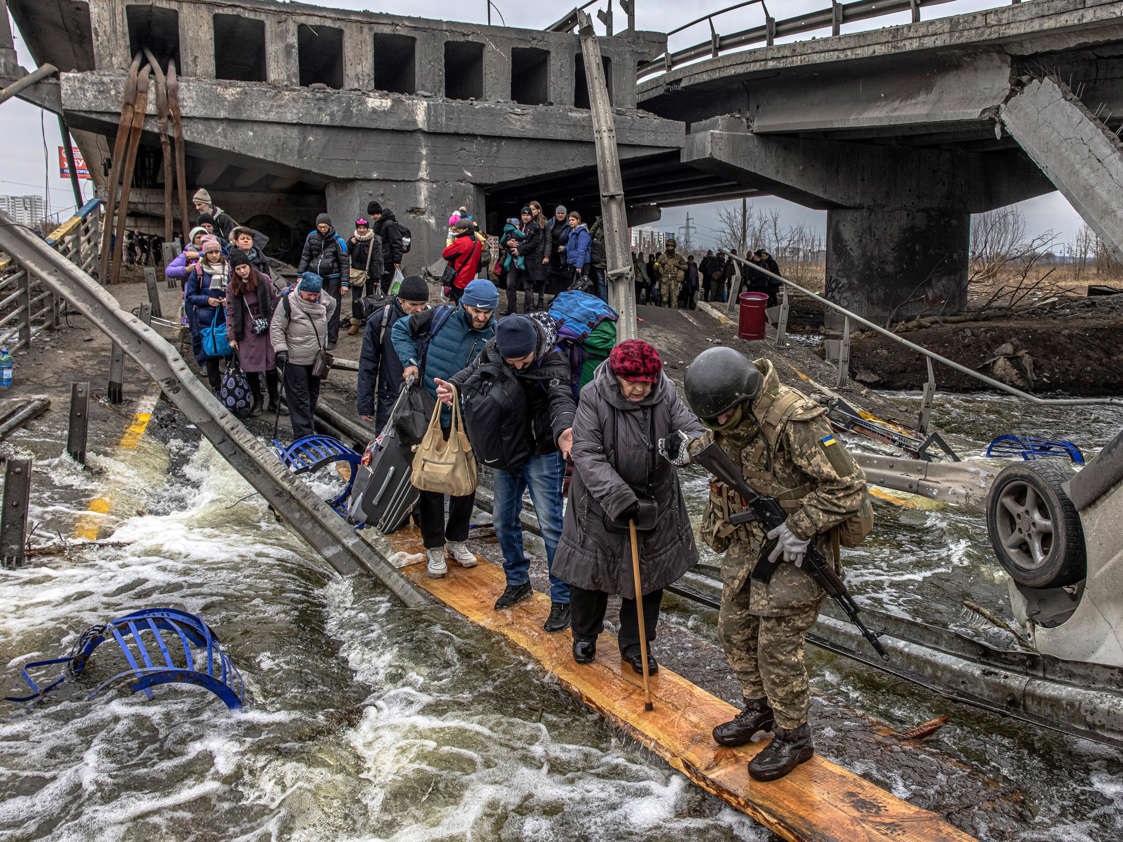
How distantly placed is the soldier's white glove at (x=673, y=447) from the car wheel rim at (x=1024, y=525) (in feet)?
6.85

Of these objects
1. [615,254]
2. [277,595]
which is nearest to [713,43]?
[615,254]

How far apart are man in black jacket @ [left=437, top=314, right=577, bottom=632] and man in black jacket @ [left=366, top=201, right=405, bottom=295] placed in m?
8.11

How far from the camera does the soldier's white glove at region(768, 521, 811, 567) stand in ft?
11.4

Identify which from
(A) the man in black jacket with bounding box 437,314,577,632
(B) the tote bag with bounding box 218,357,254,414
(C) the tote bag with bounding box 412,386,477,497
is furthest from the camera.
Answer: (B) the tote bag with bounding box 218,357,254,414

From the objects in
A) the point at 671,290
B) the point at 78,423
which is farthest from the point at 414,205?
the point at 78,423

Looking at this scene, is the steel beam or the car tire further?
the steel beam

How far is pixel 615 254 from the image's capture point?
9023 millimetres

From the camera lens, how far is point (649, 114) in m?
18.8

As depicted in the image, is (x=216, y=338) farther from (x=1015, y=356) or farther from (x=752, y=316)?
(x=1015, y=356)

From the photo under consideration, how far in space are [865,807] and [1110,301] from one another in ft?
65.9

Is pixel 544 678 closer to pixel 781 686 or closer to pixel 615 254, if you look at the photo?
pixel 781 686

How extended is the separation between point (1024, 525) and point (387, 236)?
10069 millimetres

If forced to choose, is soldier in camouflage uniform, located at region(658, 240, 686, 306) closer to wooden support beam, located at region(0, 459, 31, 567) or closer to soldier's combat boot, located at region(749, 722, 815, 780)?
wooden support beam, located at region(0, 459, 31, 567)

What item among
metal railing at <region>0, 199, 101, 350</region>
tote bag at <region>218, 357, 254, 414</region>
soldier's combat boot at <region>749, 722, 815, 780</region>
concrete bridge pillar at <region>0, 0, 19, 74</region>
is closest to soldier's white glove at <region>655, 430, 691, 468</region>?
soldier's combat boot at <region>749, 722, 815, 780</region>
